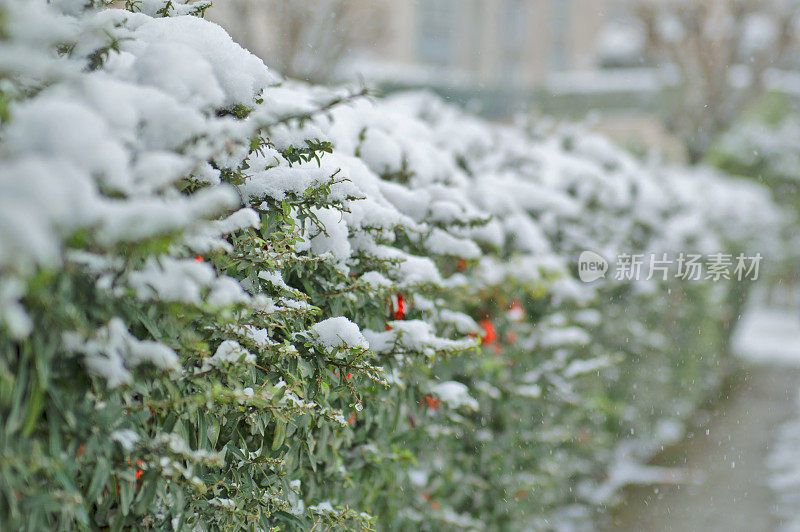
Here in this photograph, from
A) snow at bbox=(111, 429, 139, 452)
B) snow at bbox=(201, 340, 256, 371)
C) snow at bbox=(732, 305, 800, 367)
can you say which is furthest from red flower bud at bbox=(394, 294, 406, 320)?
snow at bbox=(732, 305, 800, 367)

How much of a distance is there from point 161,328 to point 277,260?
1.21ft

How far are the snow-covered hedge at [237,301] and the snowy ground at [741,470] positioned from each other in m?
1.75

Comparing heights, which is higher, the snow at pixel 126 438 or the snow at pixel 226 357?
the snow at pixel 226 357

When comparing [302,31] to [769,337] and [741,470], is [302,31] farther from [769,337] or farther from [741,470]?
[769,337]

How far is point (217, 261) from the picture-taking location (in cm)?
172

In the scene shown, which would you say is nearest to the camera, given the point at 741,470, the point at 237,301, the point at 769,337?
the point at 237,301

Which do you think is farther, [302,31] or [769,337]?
[769,337]

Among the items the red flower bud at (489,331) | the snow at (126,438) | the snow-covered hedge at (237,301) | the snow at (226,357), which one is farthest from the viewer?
the red flower bud at (489,331)

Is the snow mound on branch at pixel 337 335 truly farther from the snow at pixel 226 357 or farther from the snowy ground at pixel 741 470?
the snowy ground at pixel 741 470

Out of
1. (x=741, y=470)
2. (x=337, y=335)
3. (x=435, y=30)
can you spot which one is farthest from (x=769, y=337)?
(x=435, y=30)

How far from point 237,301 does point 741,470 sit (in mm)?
5934

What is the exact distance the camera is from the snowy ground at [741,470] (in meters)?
5.20

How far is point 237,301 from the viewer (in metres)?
1.47

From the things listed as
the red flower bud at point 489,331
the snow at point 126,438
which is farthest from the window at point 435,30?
the snow at point 126,438
